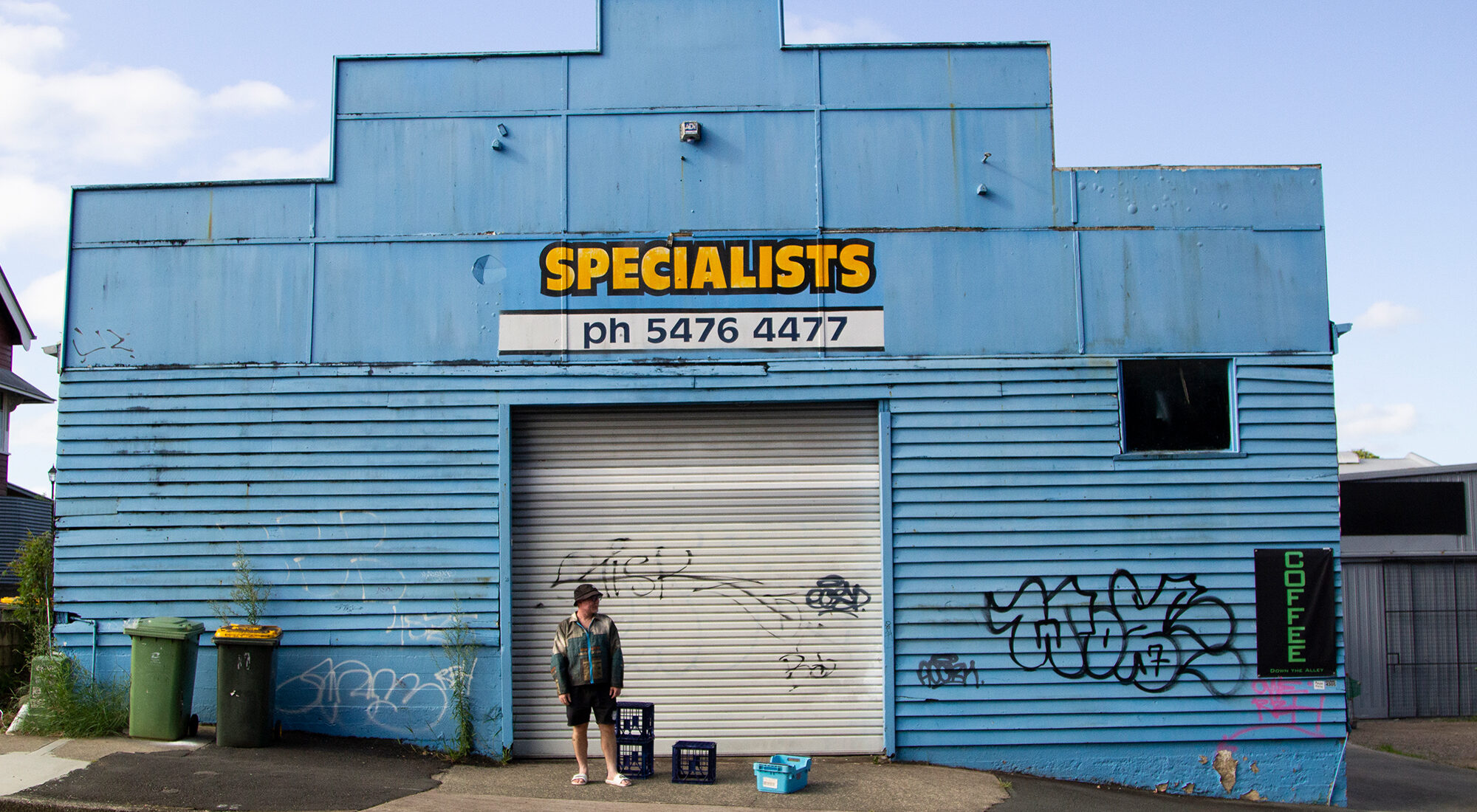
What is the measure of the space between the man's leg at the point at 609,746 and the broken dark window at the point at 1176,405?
5149mm

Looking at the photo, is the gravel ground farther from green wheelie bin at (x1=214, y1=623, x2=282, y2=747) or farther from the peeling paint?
green wheelie bin at (x1=214, y1=623, x2=282, y2=747)

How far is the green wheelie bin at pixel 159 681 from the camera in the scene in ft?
27.2

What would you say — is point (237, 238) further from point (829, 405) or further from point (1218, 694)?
point (1218, 694)

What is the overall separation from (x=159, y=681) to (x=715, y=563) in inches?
185

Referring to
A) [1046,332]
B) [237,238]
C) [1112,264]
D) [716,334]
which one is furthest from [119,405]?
[1112,264]

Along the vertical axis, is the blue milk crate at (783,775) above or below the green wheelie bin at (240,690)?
below

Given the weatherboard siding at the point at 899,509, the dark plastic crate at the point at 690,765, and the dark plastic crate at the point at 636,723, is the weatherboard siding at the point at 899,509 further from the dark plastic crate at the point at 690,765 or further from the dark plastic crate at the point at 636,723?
the dark plastic crate at the point at 690,765

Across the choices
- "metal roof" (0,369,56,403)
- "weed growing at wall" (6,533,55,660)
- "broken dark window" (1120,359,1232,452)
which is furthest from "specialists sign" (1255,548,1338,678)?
"metal roof" (0,369,56,403)

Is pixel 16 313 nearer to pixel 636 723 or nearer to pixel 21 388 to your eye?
pixel 21 388

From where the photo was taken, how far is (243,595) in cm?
888

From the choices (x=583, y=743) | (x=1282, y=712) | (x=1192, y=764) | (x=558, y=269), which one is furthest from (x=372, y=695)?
(x=1282, y=712)

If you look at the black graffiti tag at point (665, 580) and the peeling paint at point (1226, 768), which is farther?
the black graffiti tag at point (665, 580)

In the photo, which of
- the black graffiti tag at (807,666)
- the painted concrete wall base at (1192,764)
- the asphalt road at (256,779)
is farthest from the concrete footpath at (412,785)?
the black graffiti tag at (807,666)

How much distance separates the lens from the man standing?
7.69 meters
